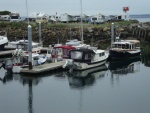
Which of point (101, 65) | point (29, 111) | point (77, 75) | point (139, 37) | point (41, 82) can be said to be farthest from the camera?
point (139, 37)

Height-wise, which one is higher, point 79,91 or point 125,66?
point 125,66

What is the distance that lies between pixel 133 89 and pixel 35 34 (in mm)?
39229

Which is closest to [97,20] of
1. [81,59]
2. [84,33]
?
[84,33]

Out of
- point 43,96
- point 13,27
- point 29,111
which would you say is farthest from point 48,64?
point 13,27

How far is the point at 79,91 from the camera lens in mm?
30484

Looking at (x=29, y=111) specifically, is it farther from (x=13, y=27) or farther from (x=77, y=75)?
(x=13, y=27)

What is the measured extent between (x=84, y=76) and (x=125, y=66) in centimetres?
848

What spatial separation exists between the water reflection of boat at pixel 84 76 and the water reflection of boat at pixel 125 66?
157 centimetres

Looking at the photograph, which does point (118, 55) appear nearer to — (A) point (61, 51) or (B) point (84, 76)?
(A) point (61, 51)

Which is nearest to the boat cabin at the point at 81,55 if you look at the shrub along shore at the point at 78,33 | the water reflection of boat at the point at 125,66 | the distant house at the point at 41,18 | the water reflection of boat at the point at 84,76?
the water reflection of boat at the point at 84,76

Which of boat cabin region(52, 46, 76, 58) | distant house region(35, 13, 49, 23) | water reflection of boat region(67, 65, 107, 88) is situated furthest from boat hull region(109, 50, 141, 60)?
distant house region(35, 13, 49, 23)

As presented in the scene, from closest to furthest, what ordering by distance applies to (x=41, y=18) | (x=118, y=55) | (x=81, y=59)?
(x=81, y=59) < (x=118, y=55) < (x=41, y=18)

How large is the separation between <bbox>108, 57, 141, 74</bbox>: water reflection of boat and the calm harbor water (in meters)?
0.11

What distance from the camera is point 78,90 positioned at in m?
30.9
